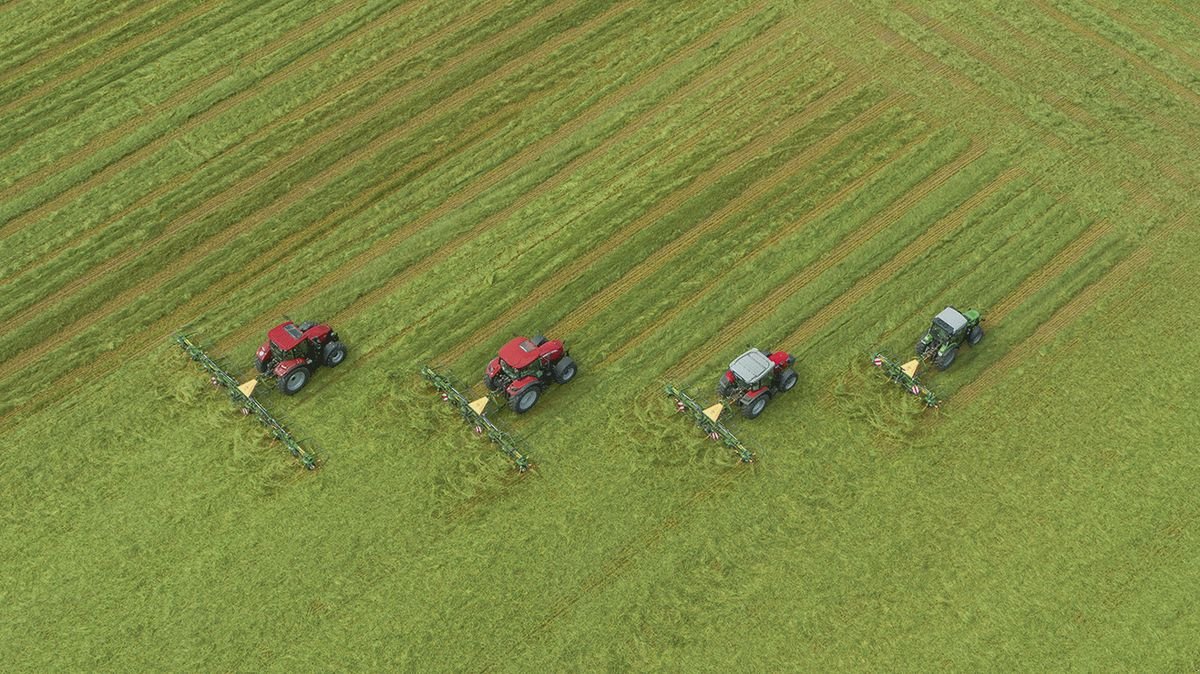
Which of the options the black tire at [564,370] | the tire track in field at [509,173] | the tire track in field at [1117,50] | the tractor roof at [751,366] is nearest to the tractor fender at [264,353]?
the tire track in field at [509,173]

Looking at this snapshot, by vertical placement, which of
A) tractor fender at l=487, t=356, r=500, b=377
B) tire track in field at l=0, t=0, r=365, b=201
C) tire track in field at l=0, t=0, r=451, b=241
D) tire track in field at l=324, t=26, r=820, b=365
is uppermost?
tire track in field at l=0, t=0, r=365, b=201

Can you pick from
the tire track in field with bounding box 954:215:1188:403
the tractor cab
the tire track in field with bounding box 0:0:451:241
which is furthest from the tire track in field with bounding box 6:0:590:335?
the tire track in field with bounding box 954:215:1188:403

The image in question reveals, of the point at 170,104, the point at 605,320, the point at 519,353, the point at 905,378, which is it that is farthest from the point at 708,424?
the point at 170,104

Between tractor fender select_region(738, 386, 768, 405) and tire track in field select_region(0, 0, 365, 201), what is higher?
tire track in field select_region(0, 0, 365, 201)

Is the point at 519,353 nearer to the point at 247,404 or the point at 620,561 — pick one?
the point at 620,561

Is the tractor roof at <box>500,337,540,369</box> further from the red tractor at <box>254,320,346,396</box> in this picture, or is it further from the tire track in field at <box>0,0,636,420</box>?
the tire track in field at <box>0,0,636,420</box>
